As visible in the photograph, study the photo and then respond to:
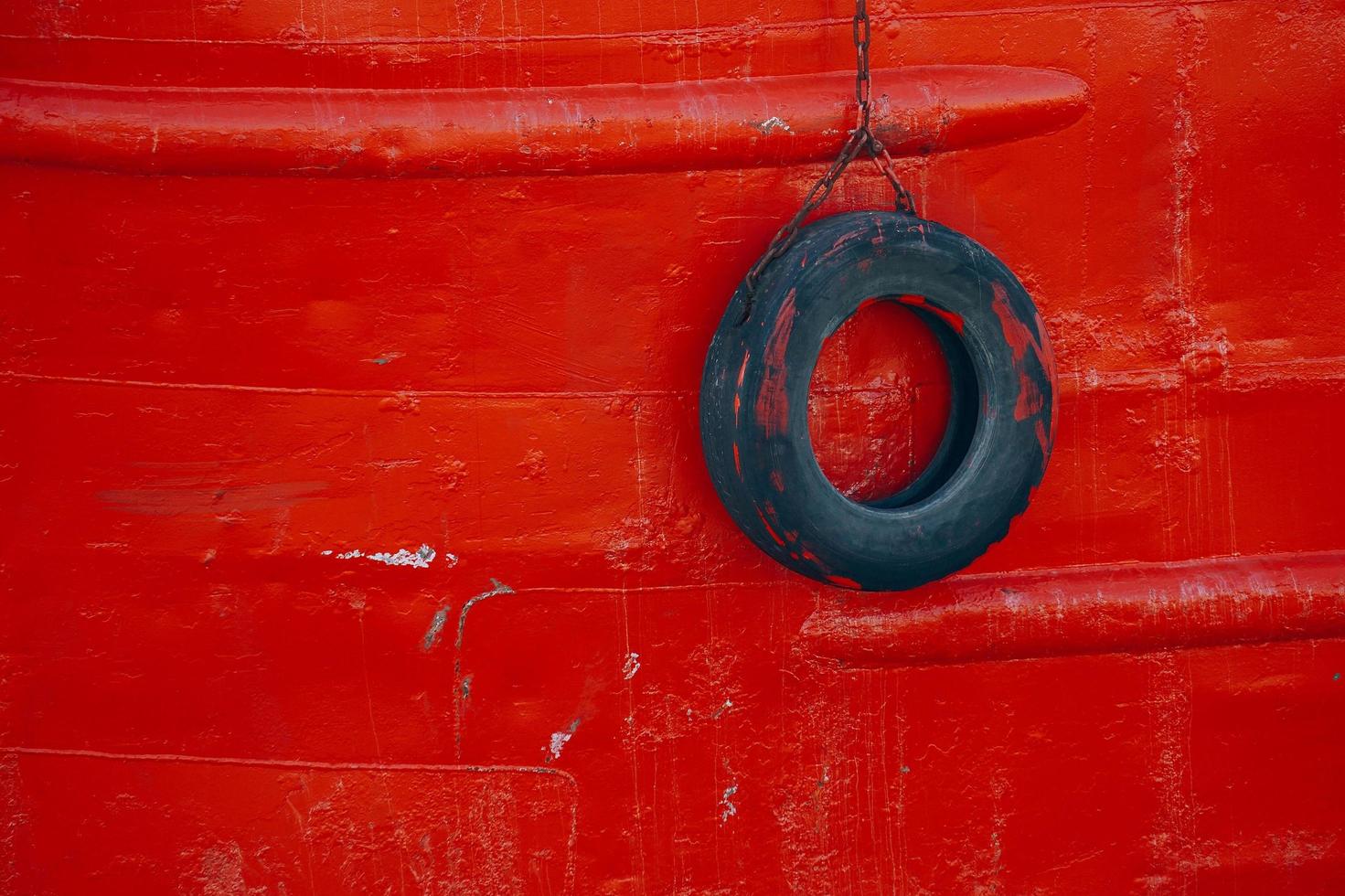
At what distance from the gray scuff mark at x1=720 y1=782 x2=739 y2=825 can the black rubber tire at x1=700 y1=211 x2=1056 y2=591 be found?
2.00ft

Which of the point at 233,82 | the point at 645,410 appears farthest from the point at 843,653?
the point at 233,82

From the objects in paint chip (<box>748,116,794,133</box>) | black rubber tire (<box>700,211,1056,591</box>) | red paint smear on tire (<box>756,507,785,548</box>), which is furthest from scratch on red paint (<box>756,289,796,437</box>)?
paint chip (<box>748,116,794,133</box>)

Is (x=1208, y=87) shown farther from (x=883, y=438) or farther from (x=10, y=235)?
(x=10, y=235)

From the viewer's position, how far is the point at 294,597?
2.27m

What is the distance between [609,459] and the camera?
2.31 m

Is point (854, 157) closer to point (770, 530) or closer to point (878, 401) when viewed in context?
point (878, 401)

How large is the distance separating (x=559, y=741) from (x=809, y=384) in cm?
105

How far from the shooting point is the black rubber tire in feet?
6.84

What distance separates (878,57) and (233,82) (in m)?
1.45

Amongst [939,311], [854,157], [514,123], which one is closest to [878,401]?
[939,311]

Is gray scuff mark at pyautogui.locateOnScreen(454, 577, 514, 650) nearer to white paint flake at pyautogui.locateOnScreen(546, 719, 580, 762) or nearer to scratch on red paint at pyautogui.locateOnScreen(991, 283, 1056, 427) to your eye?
white paint flake at pyautogui.locateOnScreen(546, 719, 580, 762)

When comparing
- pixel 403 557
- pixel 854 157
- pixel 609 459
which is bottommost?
pixel 403 557

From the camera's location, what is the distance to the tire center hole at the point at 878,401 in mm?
2328

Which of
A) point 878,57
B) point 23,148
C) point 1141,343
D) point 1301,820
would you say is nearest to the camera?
point 23,148
